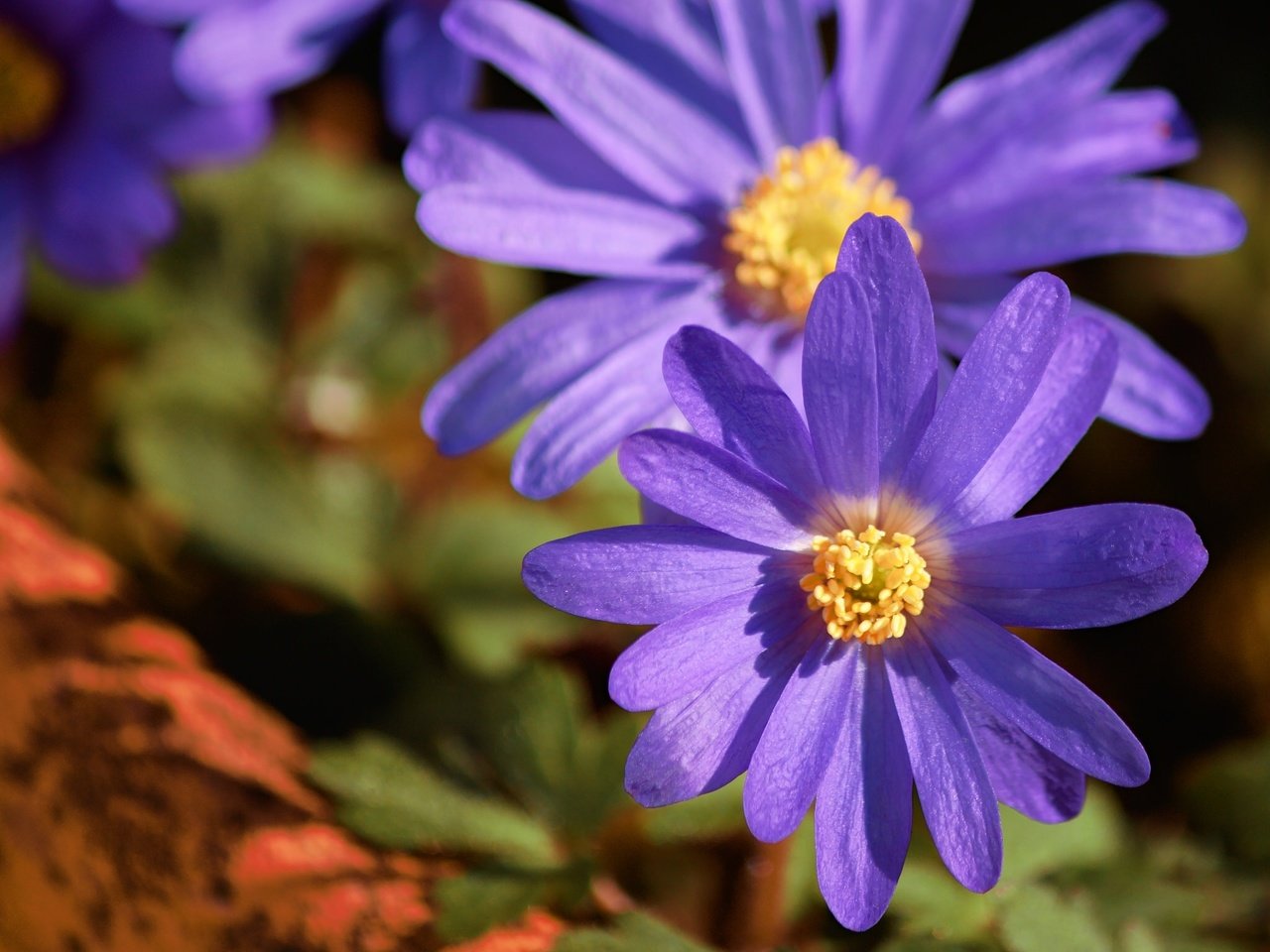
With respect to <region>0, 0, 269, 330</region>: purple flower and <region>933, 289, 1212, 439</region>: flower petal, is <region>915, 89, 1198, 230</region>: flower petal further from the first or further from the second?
<region>0, 0, 269, 330</region>: purple flower

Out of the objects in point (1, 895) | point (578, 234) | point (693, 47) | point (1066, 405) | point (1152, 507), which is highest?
point (693, 47)

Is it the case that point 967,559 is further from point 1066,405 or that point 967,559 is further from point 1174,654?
point 1174,654

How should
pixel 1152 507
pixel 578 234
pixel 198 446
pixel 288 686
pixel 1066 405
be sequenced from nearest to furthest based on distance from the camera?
1. pixel 1152 507
2. pixel 1066 405
3. pixel 578 234
4. pixel 288 686
5. pixel 198 446

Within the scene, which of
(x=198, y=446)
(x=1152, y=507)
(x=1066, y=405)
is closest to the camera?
(x=1152, y=507)

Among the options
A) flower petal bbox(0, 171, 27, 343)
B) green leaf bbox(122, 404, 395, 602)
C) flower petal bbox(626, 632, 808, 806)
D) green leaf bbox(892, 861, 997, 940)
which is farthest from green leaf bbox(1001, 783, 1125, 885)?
flower petal bbox(0, 171, 27, 343)

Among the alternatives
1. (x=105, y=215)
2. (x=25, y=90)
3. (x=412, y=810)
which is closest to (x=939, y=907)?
(x=412, y=810)

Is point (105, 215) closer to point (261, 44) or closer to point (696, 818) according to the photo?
point (261, 44)

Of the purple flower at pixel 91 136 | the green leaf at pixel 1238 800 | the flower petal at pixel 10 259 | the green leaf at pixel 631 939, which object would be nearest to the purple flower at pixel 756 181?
the green leaf at pixel 631 939

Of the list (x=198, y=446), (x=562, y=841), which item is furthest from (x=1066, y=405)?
(x=198, y=446)
